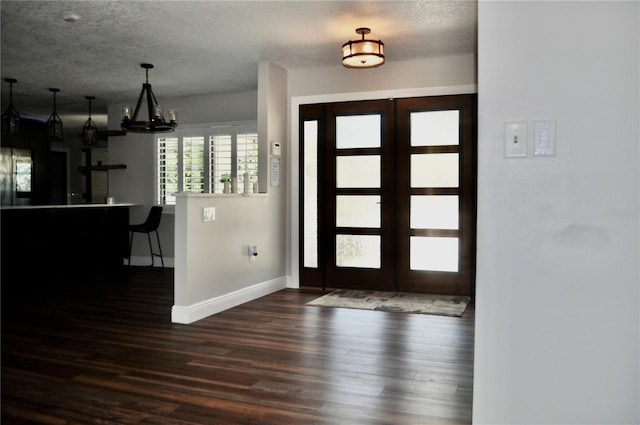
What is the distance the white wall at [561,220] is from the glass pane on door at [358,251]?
169 inches

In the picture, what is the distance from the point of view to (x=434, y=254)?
5.73 metres

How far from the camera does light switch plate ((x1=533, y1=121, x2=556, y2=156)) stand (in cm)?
159

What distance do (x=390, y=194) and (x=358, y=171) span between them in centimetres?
45

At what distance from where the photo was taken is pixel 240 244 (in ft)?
17.5

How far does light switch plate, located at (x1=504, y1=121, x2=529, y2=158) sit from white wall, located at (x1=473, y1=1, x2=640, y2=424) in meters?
0.02

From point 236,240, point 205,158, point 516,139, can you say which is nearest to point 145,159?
point 205,158

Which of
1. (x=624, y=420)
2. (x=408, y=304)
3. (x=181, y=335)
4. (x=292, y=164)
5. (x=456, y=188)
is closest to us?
(x=624, y=420)

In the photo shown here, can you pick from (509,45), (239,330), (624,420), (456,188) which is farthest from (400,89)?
(624,420)

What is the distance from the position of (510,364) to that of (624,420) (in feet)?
1.15

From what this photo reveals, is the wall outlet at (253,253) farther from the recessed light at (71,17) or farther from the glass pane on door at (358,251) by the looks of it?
the recessed light at (71,17)

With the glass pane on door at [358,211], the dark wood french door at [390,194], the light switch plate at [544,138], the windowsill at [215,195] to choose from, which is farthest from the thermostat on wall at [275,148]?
the light switch plate at [544,138]

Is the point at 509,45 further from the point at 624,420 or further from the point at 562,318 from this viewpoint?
the point at 624,420

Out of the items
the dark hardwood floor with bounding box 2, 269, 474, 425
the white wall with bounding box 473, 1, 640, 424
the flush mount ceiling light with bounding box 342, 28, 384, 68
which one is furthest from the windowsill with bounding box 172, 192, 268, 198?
the white wall with bounding box 473, 1, 640, 424

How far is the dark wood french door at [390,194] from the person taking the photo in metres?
5.61
